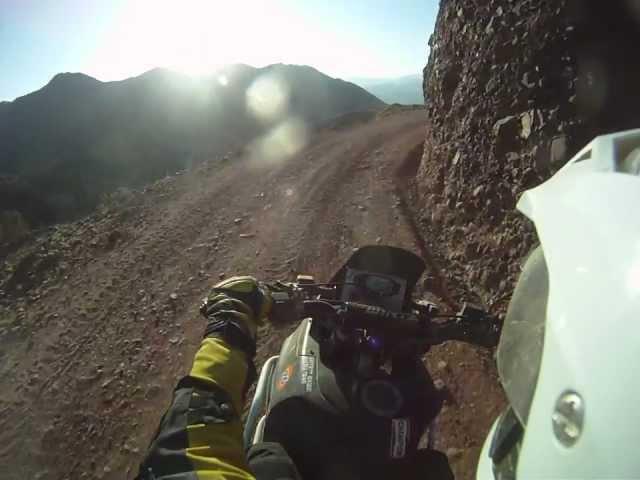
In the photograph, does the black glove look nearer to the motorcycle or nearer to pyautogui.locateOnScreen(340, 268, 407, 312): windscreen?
the motorcycle

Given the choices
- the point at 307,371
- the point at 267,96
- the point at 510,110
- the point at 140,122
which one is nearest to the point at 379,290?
the point at 307,371

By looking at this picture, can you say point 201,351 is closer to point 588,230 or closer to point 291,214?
point 588,230

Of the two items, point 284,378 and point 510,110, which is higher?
point 510,110

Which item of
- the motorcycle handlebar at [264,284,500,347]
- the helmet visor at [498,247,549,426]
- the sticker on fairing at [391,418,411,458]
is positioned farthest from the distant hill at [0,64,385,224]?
the helmet visor at [498,247,549,426]

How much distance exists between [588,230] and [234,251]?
8.11 metres

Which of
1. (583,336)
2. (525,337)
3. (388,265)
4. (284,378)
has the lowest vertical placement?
(284,378)

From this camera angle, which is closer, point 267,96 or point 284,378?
point 284,378

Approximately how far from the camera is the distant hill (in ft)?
178

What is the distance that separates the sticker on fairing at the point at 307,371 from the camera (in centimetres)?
228

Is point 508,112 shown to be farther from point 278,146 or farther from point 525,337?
point 278,146

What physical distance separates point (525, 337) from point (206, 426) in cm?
117

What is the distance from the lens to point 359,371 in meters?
2.32

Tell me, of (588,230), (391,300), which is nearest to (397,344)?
(391,300)

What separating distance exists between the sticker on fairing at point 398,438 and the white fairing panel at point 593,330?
1027 mm
